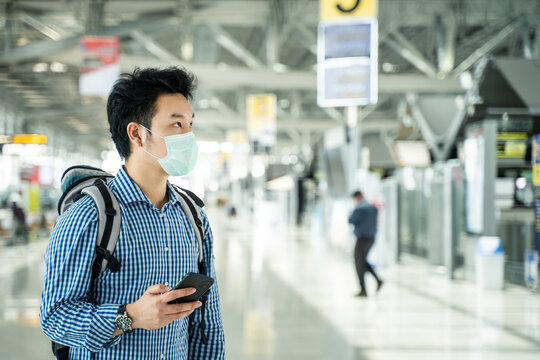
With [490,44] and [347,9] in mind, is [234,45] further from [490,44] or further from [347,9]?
[347,9]

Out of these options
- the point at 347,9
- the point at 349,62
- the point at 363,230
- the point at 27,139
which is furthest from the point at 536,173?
the point at 27,139

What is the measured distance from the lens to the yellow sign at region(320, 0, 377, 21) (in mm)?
12859

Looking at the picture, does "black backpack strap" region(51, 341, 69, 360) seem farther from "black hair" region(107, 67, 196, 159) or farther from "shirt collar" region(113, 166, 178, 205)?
"black hair" region(107, 67, 196, 159)

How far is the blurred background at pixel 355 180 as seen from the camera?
899 centimetres

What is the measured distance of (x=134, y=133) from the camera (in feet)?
7.64

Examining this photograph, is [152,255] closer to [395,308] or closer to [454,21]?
[395,308]

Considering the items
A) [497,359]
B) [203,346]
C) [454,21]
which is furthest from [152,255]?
[454,21]

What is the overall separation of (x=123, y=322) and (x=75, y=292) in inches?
6.9

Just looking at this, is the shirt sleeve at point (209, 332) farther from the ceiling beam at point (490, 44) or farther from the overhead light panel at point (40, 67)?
the ceiling beam at point (490, 44)

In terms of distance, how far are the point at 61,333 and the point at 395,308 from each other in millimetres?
9208

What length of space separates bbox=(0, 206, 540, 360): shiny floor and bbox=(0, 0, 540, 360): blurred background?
46 millimetres

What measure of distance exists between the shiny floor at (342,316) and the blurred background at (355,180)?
5 centimetres

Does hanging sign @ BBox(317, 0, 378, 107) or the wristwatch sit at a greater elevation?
hanging sign @ BBox(317, 0, 378, 107)

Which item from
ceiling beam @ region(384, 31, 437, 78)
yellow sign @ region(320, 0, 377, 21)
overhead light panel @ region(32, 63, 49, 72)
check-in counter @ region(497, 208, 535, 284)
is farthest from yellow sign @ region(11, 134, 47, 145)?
ceiling beam @ region(384, 31, 437, 78)
